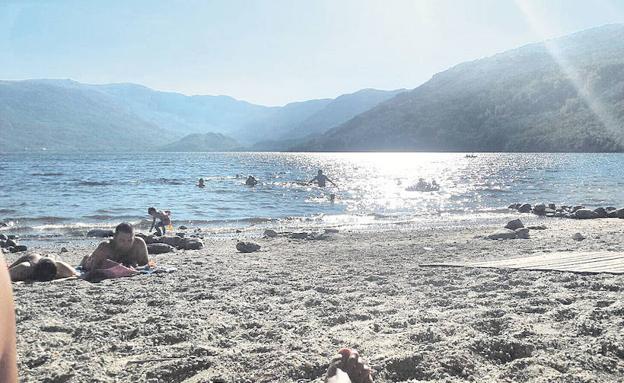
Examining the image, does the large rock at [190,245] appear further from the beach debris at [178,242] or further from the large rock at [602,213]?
the large rock at [602,213]

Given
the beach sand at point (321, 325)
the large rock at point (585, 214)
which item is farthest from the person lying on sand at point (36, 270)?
the large rock at point (585, 214)

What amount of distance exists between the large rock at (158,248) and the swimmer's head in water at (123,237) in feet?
11.3

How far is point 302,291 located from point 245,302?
1009 millimetres

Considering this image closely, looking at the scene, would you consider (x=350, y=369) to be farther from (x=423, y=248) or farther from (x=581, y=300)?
(x=423, y=248)

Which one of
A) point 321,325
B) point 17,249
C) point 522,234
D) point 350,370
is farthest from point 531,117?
point 350,370

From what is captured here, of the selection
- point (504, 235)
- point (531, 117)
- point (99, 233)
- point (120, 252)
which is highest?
point (531, 117)

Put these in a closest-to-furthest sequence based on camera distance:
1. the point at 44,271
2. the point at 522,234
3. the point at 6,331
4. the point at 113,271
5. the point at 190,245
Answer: the point at 6,331, the point at 44,271, the point at 113,271, the point at 190,245, the point at 522,234

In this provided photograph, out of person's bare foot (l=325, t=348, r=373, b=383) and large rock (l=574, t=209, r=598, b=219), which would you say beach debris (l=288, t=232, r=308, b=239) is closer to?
person's bare foot (l=325, t=348, r=373, b=383)

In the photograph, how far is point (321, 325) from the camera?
18.1 feet

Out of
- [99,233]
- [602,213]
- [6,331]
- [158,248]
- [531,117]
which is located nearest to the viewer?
[6,331]

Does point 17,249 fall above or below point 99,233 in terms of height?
above

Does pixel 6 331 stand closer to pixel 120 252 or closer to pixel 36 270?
pixel 36 270

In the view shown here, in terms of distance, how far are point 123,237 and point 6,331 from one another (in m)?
8.49

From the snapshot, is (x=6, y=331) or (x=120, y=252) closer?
(x=6, y=331)
